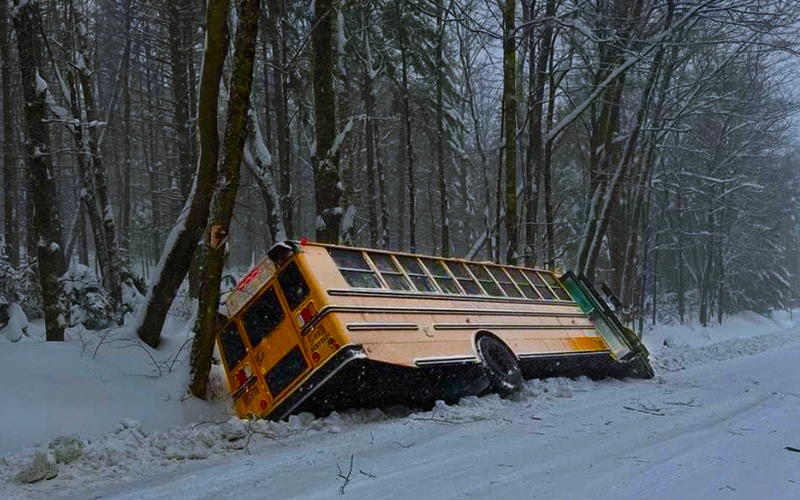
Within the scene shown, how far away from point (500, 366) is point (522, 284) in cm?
262

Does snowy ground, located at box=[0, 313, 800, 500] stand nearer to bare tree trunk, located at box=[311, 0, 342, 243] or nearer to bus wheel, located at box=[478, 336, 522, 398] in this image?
bus wheel, located at box=[478, 336, 522, 398]

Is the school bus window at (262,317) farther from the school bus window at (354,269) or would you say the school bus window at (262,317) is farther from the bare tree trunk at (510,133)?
the bare tree trunk at (510,133)

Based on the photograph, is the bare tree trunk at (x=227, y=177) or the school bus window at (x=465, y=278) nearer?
the bare tree trunk at (x=227, y=177)

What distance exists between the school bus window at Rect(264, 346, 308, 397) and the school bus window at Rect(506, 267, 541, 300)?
484cm

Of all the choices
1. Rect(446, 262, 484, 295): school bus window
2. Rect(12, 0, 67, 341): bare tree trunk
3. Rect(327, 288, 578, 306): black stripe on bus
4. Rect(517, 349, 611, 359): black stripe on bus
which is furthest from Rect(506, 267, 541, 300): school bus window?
Rect(12, 0, 67, 341): bare tree trunk

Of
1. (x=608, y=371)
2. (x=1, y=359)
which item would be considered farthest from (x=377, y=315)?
(x=608, y=371)

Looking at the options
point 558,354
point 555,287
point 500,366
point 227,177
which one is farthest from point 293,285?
point 555,287

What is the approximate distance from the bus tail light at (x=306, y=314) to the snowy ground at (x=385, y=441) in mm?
1008

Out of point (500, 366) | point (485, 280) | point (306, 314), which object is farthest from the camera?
point (485, 280)

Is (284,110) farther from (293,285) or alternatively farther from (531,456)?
(531,456)

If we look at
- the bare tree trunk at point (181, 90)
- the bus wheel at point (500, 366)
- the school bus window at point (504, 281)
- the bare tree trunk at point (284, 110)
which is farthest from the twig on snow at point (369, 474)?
the bare tree trunk at point (181, 90)

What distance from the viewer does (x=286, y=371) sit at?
263 inches

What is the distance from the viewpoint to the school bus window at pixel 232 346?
23.8 feet

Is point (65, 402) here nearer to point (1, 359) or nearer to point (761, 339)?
point (1, 359)
